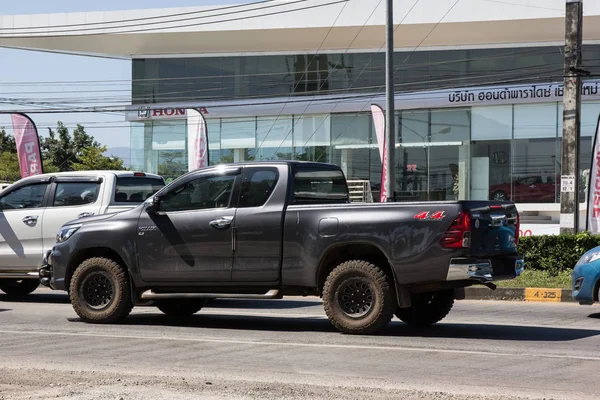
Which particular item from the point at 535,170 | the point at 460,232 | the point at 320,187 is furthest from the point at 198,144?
the point at 460,232

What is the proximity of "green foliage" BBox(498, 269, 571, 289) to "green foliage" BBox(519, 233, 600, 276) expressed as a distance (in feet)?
0.71

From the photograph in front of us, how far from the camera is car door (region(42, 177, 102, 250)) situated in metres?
15.1

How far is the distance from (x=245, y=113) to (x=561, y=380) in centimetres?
4165

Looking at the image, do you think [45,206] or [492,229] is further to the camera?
[45,206]

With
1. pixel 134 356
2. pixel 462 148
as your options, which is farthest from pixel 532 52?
pixel 134 356

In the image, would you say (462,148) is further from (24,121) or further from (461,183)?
(24,121)

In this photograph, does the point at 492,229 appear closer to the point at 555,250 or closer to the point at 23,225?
the point at 23,225

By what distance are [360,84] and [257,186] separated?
117 ft

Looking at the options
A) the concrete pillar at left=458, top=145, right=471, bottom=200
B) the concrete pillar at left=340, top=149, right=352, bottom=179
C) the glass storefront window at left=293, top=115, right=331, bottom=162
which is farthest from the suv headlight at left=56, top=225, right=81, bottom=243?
the glass storefront window at left=293, top=115, right=331, bottom=162

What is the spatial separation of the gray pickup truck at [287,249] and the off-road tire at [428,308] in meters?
0.01

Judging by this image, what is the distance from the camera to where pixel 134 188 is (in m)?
15.8

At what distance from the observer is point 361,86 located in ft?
151

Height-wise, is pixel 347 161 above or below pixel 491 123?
below

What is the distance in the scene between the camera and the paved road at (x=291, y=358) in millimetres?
7234
